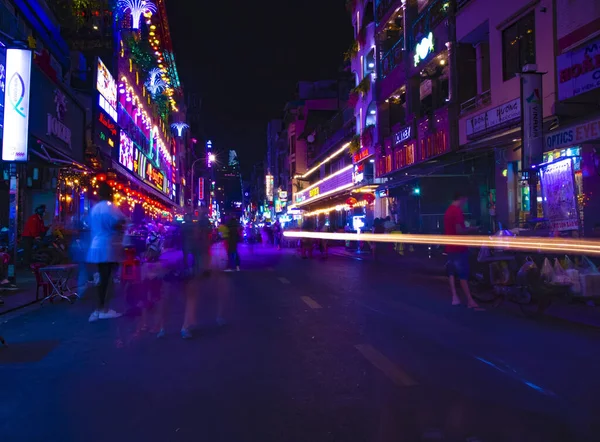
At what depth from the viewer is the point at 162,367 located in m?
5.76

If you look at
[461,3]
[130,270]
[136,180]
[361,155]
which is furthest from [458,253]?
[136,180]

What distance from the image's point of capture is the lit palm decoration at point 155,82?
1700 inches

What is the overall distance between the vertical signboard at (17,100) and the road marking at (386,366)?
414 inches

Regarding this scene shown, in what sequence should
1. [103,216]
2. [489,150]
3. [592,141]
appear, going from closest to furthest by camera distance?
[103,216]
[592,141]
[489,150]

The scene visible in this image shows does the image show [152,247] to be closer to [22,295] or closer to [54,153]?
[54,153]

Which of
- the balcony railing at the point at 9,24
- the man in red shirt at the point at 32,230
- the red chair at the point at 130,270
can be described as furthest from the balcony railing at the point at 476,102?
the balcony railing at the point at 9,24

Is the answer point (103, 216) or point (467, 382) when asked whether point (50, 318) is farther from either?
point (467, 382)

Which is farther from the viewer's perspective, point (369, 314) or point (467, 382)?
point (369, 314)

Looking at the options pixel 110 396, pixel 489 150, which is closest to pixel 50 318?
pixel 110 396

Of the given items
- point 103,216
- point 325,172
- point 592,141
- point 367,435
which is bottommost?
point 367,435

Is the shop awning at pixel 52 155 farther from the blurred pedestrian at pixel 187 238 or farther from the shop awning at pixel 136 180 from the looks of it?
the blurred pedestrian at pixel 187 238

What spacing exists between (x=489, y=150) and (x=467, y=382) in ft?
52.9

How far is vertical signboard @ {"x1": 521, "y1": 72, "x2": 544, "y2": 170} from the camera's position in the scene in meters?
14.3

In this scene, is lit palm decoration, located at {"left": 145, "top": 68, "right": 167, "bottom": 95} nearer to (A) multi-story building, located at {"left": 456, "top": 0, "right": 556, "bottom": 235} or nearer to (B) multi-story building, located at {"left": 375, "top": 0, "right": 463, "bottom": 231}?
(B) multi-story building, located at {"left": 375, "top": 0, "right": 463, "bottom": 231}
